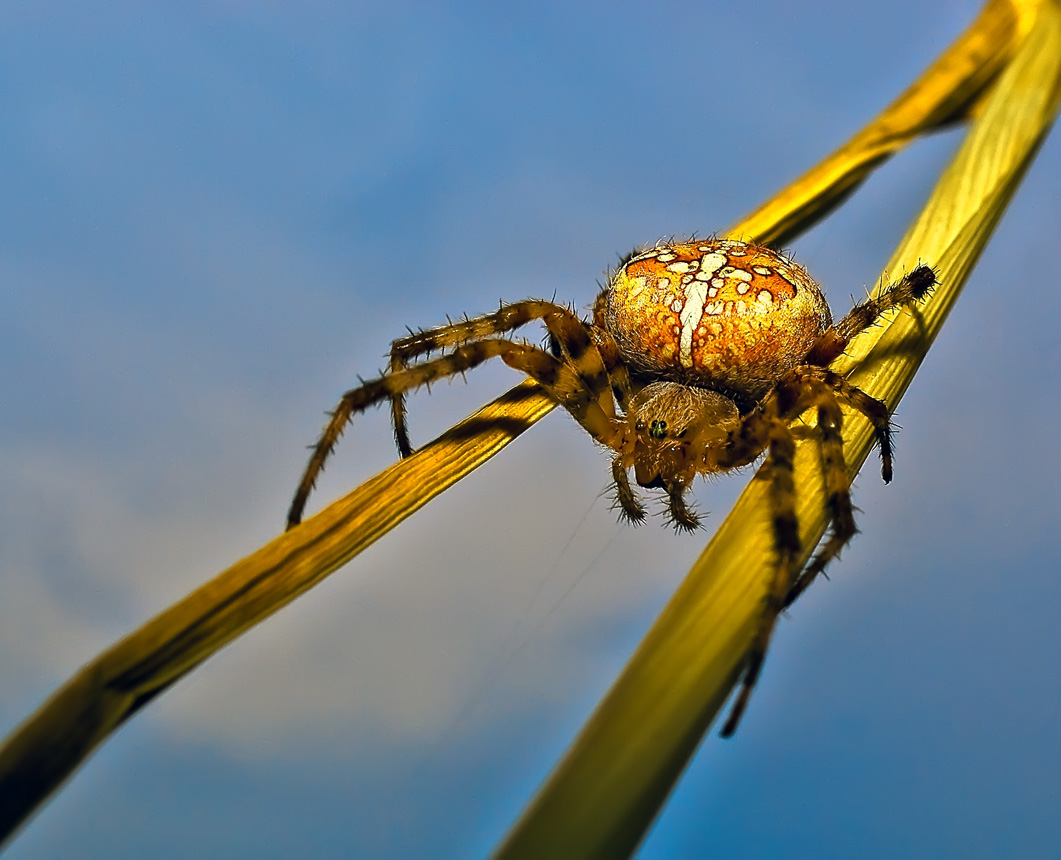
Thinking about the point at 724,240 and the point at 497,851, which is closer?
the point at 497,851

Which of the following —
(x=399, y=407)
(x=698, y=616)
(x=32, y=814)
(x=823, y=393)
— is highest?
(x=823, y=393)

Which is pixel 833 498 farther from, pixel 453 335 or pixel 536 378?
pixel 453 335

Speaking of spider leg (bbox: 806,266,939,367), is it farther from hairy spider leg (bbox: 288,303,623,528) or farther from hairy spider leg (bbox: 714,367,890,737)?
hairy spider leg (bbox: 288,303,623,528)

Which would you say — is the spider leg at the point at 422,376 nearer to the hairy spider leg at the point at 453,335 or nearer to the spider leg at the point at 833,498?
the hairy spider leg at the point at 453,335

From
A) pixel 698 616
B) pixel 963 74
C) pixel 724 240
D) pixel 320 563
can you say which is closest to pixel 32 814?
pixel 320 563

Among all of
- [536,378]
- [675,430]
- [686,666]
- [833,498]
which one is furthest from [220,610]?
[675,430]

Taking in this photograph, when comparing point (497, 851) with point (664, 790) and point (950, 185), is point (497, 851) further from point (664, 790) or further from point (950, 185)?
point (950, 185)

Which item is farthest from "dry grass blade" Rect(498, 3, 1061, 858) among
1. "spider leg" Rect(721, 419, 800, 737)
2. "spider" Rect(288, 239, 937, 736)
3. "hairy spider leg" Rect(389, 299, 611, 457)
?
"hairy spider leg" Rect(389, 299, 611, 457)

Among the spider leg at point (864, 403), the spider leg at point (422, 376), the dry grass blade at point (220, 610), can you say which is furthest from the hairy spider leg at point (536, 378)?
the spider leg at point (864, 403)
